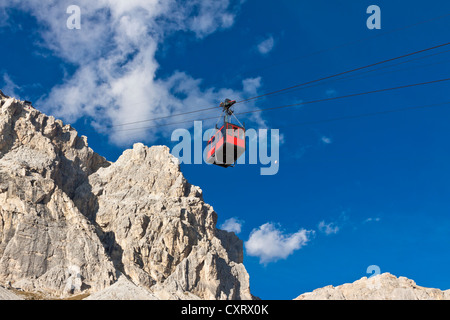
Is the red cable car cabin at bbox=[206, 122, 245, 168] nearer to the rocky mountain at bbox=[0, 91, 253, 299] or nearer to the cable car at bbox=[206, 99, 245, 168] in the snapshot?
Result: the cable car at bbox=[206, 99, 245, 168]

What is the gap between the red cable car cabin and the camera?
5216cm

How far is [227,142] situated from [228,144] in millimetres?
283

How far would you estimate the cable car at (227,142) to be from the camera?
52.2 metres

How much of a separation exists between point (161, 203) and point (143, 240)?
64.7ft

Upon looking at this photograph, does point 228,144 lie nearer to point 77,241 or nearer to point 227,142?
point 227,142

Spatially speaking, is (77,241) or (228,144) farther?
(77,241)

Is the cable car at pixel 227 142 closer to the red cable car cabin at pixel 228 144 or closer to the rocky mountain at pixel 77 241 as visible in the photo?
the red cable car cabin at pixel 228 144

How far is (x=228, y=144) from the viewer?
52.0m

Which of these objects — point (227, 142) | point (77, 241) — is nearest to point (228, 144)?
point (227, 142)

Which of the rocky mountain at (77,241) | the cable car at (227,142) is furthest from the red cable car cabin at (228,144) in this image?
the rocky mountain at (77,241)

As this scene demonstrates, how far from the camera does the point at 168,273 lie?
180 m

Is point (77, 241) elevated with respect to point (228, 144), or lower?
elevated
